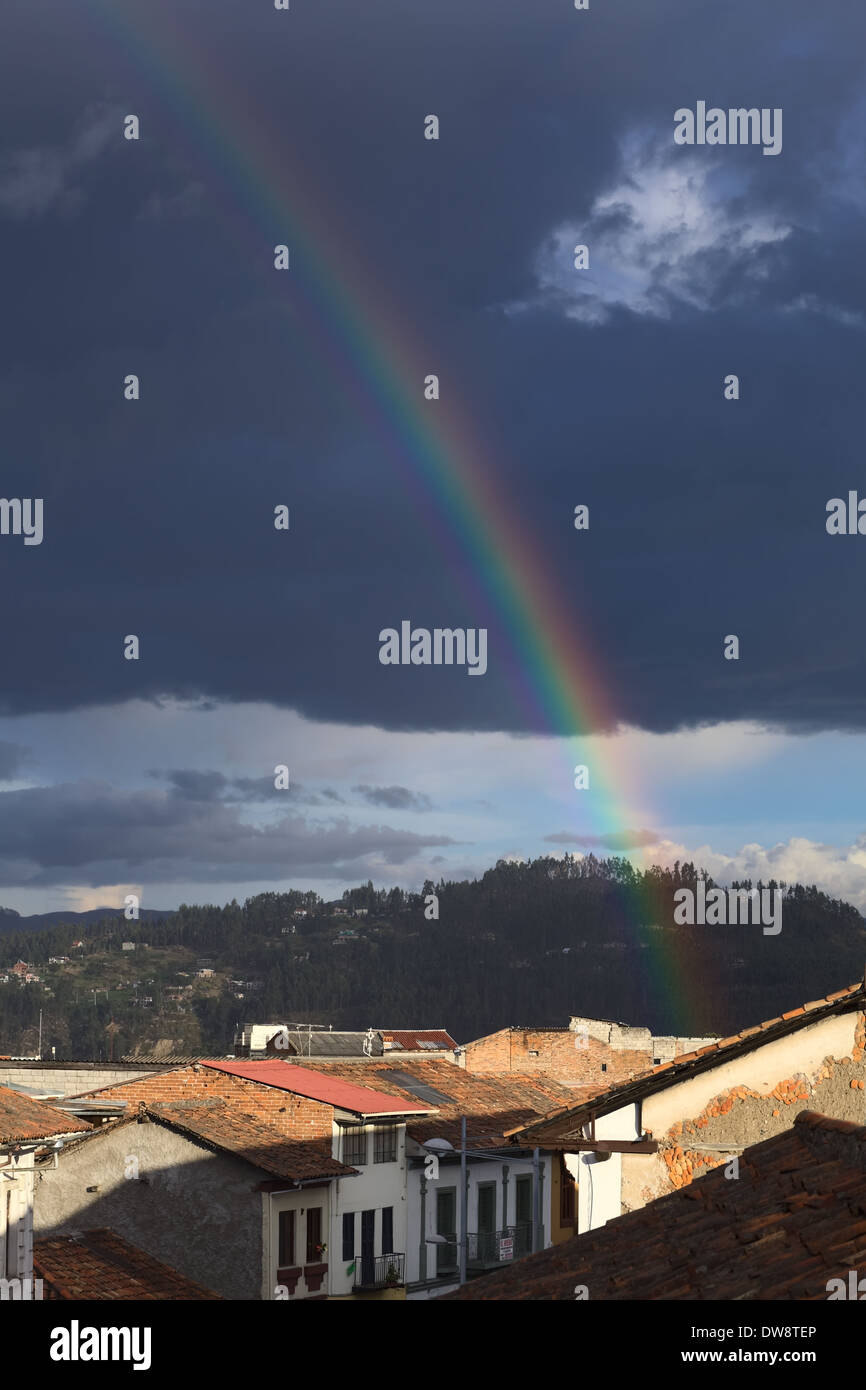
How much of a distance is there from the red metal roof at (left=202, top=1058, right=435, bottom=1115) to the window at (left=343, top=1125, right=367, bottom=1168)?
0.67 m

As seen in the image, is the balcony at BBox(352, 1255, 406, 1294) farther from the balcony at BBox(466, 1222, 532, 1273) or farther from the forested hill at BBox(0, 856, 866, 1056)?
the forested hill at BBox(0, 856, 866, 1056)

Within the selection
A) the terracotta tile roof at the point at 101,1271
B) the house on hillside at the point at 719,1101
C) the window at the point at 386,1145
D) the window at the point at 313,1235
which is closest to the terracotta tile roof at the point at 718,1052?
the house on hillside at the point at 719,1101

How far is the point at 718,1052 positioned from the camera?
21188 millimetres

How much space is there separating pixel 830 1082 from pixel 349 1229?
28.7m

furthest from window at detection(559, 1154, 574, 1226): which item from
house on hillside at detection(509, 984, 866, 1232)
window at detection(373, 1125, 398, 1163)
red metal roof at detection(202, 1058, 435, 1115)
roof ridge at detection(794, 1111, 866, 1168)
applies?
roof ridge at detection(794, 1111, 866, 1168)

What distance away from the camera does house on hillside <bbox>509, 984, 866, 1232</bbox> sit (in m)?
20.5

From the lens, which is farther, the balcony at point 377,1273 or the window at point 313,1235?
the balcony at point 377,1273

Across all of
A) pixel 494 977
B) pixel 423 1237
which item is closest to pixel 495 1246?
pixel 423 1237

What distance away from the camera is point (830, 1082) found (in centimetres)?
2058

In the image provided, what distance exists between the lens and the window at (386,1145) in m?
48.4

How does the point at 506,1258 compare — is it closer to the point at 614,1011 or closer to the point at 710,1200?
the point at 710,1200

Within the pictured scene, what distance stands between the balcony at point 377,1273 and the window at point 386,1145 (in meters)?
2.92

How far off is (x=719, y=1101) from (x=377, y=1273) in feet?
95.7

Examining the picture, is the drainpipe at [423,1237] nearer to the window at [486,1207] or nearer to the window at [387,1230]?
the window at [387,1230]
